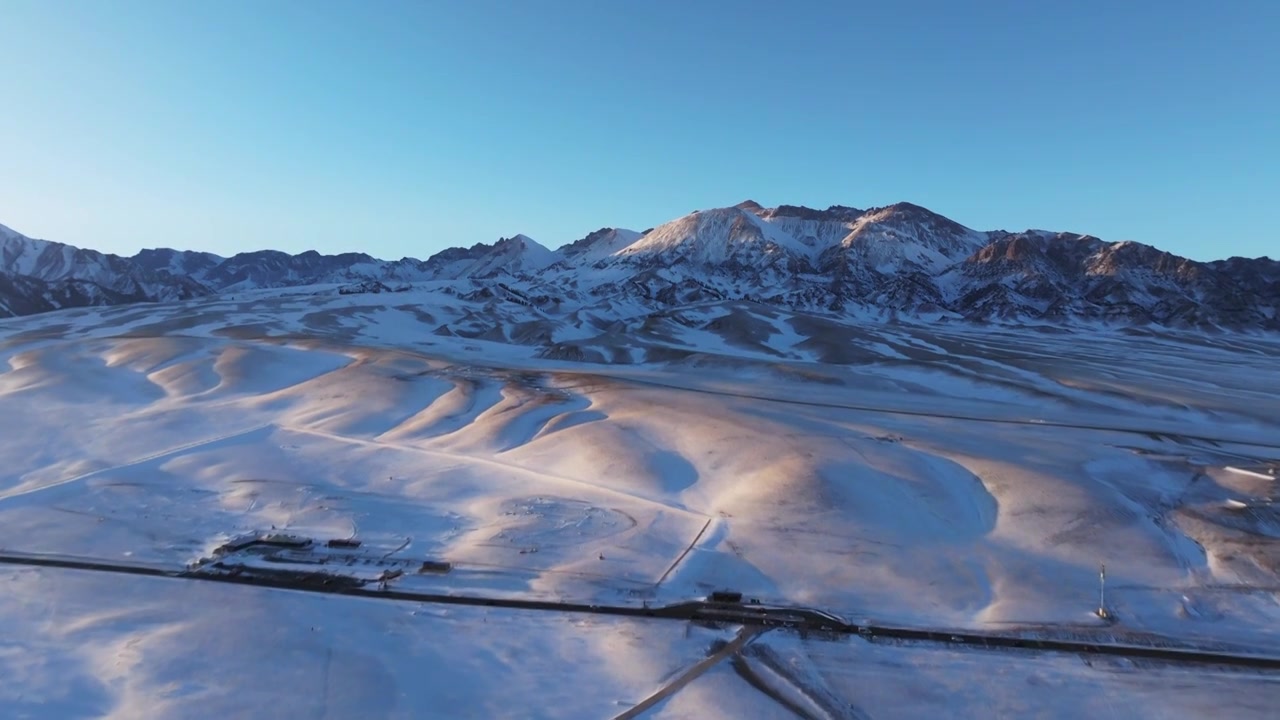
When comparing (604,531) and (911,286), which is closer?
(604,531)

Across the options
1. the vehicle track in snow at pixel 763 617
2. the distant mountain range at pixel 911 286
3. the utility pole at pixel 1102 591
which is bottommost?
the vehicle track in snow at pixel 763 617

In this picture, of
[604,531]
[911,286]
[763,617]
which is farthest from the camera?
[911,286]

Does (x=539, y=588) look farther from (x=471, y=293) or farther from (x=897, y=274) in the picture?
(x=897, y=274)

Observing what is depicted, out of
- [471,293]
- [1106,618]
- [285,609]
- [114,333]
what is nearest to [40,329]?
[114,333]

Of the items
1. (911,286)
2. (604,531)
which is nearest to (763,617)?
(604,531)

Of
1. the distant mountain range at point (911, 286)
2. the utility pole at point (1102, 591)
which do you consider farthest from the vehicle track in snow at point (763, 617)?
the distant mountain range at point (911, 286)

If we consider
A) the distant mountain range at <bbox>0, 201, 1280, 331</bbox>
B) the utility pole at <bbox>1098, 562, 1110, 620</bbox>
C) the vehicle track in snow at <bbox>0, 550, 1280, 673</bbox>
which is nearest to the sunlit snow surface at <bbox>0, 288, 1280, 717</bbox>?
the utility pole at <bbox>1098, 562, 1110, 620</bbox>

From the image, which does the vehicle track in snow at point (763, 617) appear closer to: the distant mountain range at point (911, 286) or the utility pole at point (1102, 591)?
the utility pole at point (1102, 591)

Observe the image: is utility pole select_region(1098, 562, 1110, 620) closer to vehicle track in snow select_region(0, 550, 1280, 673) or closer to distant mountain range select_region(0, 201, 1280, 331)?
vehicle track in snow select_region(0, 550, 1280, 673)

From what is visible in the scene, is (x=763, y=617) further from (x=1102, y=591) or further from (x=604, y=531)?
(x=1102, y=591)
